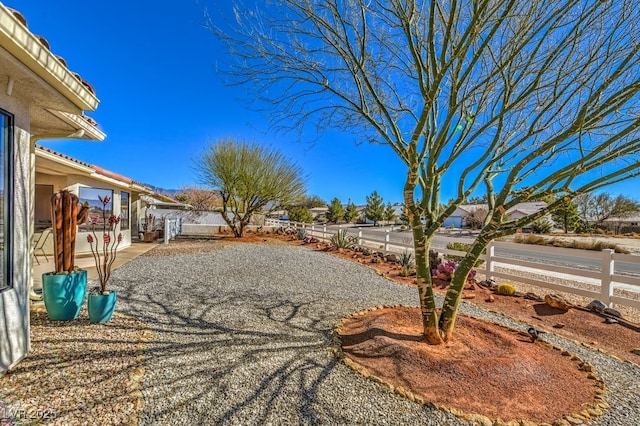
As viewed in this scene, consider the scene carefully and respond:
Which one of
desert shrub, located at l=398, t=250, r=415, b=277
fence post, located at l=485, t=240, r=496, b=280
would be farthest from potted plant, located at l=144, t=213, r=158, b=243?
fence post, located at l=485, t=240, r=496, b=280

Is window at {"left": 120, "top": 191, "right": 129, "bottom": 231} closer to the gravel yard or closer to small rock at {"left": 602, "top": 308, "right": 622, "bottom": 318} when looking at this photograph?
the gravel yard

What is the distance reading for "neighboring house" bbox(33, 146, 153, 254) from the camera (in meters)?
7.75

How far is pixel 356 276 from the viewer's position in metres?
7.73

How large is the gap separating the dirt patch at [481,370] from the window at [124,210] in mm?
11096

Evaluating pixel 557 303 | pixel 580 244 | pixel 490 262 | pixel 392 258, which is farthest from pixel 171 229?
pixel 580 244

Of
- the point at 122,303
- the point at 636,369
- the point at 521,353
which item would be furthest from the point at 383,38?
the point at 122,303

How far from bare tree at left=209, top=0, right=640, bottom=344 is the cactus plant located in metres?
2.86

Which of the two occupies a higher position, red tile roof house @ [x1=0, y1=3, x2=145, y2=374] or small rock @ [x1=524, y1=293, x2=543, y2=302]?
red tile roof house @ [x1=0, y1=3, x2=145, y2=374]

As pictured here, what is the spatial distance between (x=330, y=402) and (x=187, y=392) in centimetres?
120

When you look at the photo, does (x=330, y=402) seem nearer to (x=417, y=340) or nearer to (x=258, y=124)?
(x=417, y=340)

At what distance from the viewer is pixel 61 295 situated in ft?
12.8

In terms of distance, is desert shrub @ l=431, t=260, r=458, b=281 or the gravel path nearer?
the gravel path

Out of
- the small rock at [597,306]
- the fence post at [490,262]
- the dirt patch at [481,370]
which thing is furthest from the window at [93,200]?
the small rock at [597,306]

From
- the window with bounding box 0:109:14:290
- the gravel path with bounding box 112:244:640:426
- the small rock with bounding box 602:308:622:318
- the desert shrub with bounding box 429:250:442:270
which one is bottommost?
the small rock with bounding box 602:308:622:318
